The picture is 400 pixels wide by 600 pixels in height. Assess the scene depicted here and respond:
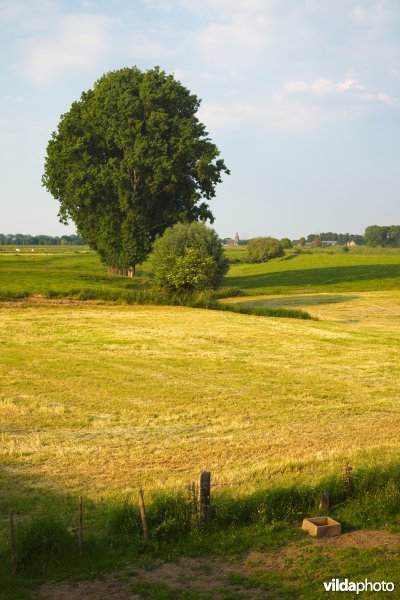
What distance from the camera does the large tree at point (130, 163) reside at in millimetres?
62094

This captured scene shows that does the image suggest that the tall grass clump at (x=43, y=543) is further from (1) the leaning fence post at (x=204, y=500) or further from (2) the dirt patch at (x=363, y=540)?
(2) the dirt patch at (x=363, y=540)

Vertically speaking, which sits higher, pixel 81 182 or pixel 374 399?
pixel 81 182

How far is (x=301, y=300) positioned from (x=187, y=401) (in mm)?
40283

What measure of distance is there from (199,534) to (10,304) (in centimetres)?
3857

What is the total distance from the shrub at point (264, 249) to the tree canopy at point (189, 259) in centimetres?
6265

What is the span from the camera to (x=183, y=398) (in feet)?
73.5

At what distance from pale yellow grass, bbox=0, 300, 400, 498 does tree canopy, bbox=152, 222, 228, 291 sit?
394 inches

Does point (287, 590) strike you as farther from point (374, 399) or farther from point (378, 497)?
point (374, 399)

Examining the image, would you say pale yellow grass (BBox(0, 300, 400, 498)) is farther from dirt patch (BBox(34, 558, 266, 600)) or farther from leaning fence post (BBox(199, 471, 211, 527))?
dirt patch (BBox(34, 558, 266, 600))

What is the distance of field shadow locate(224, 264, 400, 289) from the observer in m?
80.1

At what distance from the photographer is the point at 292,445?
16734mm

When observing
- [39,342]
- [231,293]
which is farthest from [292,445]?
[231,293]

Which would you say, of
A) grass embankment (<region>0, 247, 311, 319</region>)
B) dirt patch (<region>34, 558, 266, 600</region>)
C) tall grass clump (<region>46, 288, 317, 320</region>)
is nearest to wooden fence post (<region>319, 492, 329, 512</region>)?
dirt patch (<region>34, 558, 266, 600</region>)

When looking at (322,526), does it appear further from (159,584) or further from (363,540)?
(159,584)
